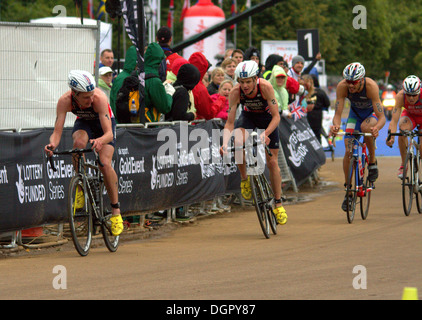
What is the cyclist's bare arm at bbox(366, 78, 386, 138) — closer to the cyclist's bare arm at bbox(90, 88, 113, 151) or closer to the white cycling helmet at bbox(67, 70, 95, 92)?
the cyclist's bare arm at bbox(90, 88, 113, 151)

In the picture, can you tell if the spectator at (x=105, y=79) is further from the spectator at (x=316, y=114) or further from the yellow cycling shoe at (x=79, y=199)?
the spectator at (x=316, y=114)

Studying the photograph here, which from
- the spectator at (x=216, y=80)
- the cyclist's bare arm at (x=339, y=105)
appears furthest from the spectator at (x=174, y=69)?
the cyclist's bare arm at (x=339, y=105)

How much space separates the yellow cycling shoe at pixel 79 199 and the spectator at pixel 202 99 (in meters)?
4.88

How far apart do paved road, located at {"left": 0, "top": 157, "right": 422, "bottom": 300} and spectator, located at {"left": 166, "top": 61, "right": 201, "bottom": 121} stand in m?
1.72

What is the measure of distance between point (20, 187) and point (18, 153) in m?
0.39

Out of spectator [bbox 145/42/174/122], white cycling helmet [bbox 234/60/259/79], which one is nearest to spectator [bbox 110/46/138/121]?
spectator [bbox 145/42/174/122]

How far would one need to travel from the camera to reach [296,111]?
19.8m

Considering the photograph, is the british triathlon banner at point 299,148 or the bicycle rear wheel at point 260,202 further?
the british triathlon banner at point 299,148

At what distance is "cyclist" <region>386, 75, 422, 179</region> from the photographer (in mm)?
15133

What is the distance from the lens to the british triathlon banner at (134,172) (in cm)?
1132

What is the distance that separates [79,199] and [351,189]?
4645 mm
